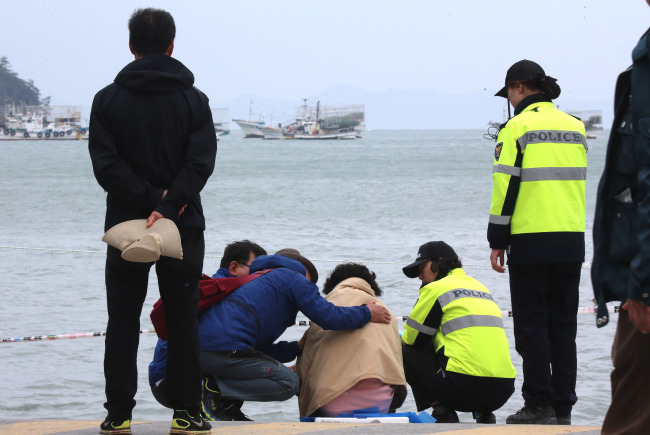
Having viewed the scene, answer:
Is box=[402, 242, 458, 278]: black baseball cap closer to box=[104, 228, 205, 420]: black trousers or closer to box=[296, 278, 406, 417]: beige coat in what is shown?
box=[296, 278, 406, 417]: beige coat

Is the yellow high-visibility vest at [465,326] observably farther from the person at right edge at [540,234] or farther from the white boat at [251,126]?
the white boat at [251,126]

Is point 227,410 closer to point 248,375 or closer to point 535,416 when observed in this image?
point 248,375

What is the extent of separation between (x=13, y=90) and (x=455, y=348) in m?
203

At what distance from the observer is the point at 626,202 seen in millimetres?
2641

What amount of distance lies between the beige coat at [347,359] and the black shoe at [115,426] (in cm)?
124

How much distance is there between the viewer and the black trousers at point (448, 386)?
195 inches

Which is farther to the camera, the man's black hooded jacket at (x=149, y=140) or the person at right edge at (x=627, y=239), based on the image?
the man's black hooded jacket at (x=149, y=140)

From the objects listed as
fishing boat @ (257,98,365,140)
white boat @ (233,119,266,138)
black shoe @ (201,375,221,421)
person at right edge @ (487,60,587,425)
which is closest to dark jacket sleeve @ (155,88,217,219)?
black shoe @ (201,375,221,421)

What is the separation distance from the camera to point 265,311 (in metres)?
4.76

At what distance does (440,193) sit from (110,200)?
39.8 meters

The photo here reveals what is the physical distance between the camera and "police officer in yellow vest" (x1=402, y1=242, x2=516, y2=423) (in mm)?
4957

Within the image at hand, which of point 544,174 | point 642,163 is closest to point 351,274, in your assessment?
point 544,174

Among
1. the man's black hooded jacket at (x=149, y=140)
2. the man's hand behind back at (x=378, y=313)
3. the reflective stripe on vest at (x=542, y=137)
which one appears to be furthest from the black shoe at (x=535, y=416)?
the man's black hooded jacket at (x=149, y=140)

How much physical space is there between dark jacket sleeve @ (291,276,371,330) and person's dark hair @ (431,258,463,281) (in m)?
0.66
